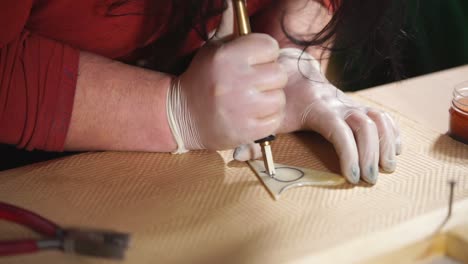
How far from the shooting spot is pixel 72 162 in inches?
31.3

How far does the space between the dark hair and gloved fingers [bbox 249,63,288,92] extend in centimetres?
13

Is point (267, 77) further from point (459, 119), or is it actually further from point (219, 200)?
point (459, 119)

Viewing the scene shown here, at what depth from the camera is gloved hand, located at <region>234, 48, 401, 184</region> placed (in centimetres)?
75

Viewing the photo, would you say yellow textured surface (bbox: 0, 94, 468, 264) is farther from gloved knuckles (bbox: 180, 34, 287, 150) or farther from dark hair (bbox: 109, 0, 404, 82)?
dark hair (bbox: 109, 0, 404, 82)

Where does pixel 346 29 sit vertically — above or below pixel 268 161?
above

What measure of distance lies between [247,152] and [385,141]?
0.67 ft

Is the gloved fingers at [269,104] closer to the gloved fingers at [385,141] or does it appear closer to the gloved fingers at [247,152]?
the gloved fingers at [247,152]

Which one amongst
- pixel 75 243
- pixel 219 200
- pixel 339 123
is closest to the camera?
pixel 75 243

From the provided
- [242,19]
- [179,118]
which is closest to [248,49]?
[242,19]

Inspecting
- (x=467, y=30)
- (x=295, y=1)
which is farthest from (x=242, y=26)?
(x=467, y=30)

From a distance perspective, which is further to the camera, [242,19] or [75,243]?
[242,19]

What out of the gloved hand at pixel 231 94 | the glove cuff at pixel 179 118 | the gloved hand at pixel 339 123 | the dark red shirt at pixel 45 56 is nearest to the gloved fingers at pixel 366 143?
the gloved hand at pixel 339 123

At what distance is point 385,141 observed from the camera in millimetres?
778

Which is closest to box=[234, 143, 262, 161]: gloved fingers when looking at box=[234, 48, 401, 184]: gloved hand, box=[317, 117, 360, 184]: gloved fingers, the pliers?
box=[234, 48, 401, 184]: gloved hand
